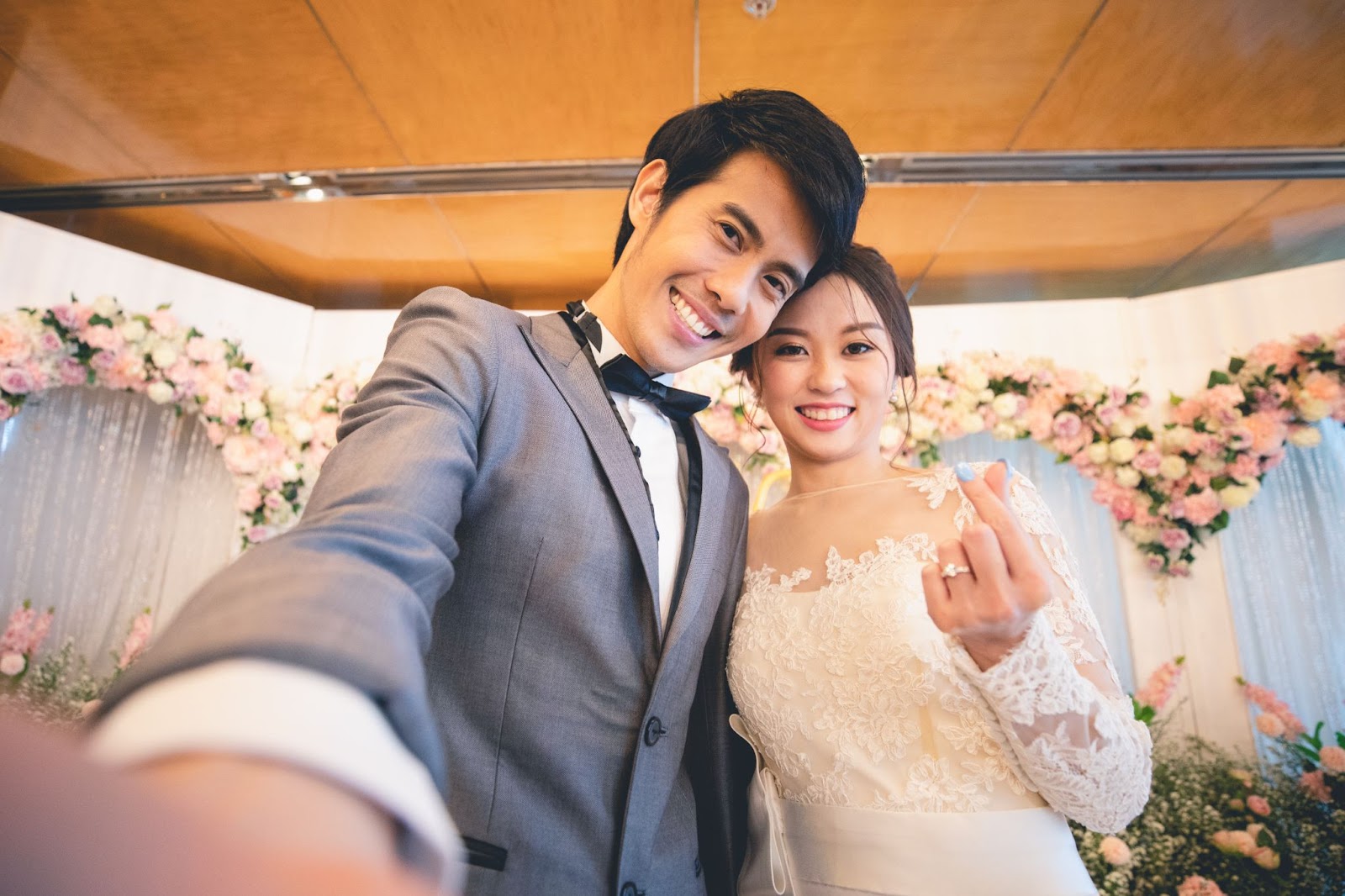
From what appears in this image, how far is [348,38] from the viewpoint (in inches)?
111

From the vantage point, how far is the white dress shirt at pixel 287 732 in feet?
1.19

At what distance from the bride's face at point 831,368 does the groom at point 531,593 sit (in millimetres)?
204

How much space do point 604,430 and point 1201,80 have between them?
3574mm

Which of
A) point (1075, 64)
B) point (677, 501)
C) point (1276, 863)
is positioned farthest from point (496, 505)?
point (1276, 863)

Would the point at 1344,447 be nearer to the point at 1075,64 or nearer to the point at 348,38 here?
the point at 1075,64

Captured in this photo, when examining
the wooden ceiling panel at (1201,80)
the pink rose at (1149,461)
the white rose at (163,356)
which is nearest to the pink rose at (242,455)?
the white rose at (163,356)

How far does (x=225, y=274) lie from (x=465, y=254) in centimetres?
189

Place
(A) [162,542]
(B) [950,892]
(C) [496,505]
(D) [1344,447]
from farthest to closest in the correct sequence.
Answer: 1. (A) [162,542]
2. (D) [1344,447]
3. (B) [950,892]
4. (C) [496,505]

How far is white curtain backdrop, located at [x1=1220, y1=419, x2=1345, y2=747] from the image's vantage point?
3.75 m

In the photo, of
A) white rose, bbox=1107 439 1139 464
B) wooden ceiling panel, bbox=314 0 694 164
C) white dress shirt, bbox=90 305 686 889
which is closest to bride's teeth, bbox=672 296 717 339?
white dress shirt, bbox=90 305 686 889

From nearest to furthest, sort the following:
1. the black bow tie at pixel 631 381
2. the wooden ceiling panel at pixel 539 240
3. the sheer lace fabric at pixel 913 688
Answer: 1. the sheer lace fabric at pixel 913 688
2. the black bow tie at pixel 631 381
3. the wooden ceiling panel at pixel 539 240

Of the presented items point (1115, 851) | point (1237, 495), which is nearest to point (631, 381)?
point (1115, 851)

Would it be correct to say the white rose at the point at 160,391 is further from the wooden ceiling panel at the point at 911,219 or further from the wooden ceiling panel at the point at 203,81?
the wooden ceiling panel at the point at 911,219

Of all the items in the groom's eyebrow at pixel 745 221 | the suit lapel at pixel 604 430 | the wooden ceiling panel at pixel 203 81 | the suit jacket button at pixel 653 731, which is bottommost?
the suit jacket button at pixel 653 731
